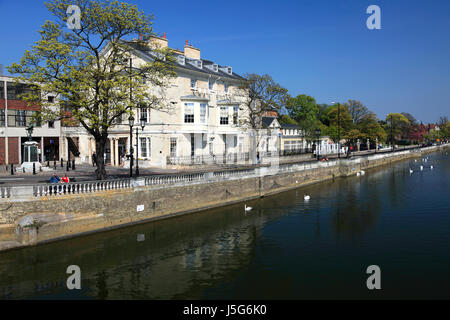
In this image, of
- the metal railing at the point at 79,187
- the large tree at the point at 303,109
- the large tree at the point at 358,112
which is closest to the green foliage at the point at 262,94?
the metal railing at the point at 79,187

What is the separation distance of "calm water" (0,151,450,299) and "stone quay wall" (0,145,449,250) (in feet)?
2.45

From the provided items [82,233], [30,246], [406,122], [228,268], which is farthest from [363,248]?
[406,122]

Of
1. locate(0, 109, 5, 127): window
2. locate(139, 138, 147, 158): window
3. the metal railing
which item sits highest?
locate(0, 109, 5, 127): window

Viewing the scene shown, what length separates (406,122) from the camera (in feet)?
Result: 413

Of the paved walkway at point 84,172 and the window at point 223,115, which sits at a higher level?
the window at point 223,115

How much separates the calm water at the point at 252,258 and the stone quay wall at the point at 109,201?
75 centimetres

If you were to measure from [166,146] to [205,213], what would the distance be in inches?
501

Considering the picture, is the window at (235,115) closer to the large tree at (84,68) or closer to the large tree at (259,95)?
the large tree at (259,95)

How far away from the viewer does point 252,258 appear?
17516mm

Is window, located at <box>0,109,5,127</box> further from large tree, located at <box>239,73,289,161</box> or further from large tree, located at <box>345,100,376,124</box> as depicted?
large tree, located at <box>345,100,376,124</box>

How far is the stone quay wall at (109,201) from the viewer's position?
17.2m

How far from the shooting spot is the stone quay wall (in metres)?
17.2

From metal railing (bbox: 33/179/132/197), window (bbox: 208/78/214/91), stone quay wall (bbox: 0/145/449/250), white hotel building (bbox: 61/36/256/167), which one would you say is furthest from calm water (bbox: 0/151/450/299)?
window (bbox: 208/78/214/91)

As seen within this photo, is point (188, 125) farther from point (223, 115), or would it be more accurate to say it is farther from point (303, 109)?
point (303, 109)
